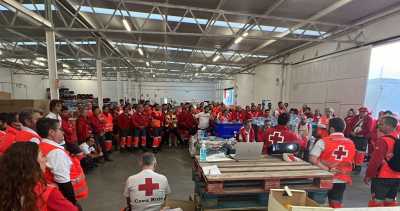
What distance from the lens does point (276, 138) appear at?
151 inches

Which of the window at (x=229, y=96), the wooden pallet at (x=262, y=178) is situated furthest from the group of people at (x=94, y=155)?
the window at (x=229, y=96)

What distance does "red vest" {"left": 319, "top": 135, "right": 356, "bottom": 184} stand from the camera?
8.92 feet

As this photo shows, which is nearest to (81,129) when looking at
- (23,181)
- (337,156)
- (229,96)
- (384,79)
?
(23,181)

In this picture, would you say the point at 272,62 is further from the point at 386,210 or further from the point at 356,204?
the point at 386,210

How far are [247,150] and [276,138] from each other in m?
1.17

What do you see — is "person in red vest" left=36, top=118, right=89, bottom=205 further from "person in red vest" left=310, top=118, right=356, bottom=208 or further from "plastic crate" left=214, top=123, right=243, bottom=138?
"plastic crate" left=214, top=123, right=243, bottom=138

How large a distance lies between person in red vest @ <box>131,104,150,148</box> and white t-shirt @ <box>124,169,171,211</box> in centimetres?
539

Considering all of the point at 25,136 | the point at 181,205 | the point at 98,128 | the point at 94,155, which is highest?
the point at 25,136

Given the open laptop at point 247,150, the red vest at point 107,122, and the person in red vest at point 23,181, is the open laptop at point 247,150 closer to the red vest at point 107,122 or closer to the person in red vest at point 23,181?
the person in red vest at point 23,181

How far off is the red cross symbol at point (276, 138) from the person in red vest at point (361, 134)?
11.1ft

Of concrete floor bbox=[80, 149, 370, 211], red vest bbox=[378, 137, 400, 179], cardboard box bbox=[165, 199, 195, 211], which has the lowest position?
concrete floor bbox=[80, 149, 370, 211]

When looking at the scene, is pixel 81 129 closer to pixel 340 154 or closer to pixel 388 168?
pixel 340 154

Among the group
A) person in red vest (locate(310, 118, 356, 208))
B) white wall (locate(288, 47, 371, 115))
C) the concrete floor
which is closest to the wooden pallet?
person in red vest (locate(310, 118, 356, 208))

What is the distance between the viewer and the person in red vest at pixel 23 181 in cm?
121
